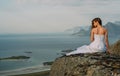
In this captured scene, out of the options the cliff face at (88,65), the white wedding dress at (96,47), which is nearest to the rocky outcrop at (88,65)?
the cliff face at (88,65)

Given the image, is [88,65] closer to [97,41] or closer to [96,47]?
[96,47]

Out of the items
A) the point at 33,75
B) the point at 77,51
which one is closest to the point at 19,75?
the point at 33,75

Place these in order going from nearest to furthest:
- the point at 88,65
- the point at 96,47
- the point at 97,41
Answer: the point at 88,65
the point at 96,47
the point at 97,41

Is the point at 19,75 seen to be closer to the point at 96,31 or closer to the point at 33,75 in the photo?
the point at 33,75

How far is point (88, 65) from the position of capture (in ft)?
41.2

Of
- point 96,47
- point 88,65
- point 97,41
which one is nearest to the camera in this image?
point 88,65

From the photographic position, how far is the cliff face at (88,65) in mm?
11773

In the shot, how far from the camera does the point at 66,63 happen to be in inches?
531

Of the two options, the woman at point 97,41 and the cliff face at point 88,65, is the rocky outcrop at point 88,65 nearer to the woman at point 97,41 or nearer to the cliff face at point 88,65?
the cliff face at point 88,65

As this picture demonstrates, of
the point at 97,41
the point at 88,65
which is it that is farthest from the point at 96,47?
the point at 88,65

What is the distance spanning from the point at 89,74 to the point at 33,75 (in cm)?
8857

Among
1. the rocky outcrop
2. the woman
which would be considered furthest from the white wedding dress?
the rocky outcrop

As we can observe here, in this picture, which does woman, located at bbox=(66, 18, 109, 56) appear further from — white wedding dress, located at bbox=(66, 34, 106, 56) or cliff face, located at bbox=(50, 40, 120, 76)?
cliff face, located at bbox=(50, 40, 120, 76)

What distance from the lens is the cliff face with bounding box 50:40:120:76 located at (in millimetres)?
11773
